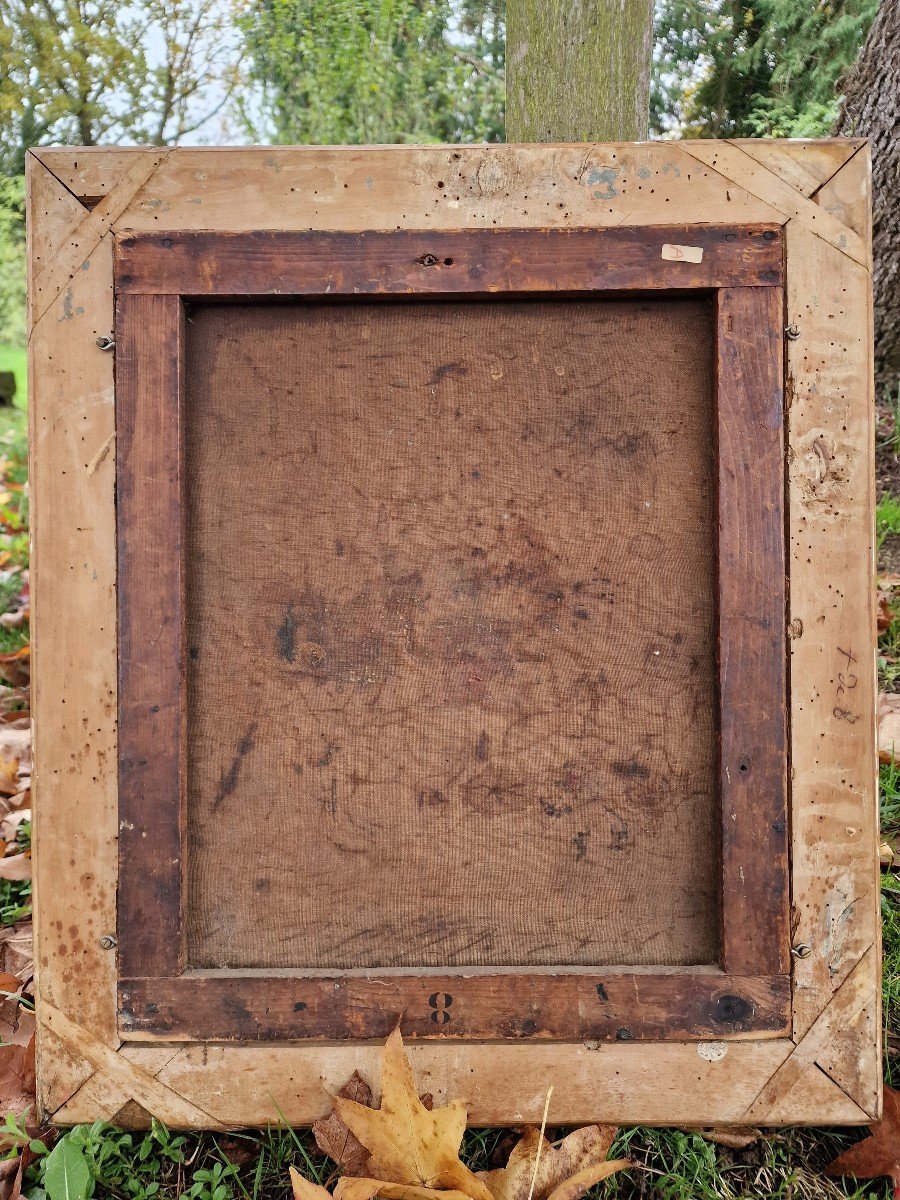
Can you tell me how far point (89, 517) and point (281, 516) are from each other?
1.03 ft

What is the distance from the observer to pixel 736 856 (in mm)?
1277

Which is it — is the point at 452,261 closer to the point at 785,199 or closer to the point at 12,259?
the point at 785,199

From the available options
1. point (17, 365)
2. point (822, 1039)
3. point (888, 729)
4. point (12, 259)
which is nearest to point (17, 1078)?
point (822, 1039)

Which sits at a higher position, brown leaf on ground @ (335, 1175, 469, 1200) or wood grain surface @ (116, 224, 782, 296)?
wood grain surface @ (116, 224, 782, 296)

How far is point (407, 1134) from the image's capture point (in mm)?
1098

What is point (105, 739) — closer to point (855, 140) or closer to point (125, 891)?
point (125, 891)

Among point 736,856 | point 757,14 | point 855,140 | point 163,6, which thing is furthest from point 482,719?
point 757,14

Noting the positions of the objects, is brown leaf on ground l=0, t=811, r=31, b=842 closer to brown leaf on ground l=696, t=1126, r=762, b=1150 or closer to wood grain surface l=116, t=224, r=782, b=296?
wood grain surface l=116, t=224, r=782, b=296

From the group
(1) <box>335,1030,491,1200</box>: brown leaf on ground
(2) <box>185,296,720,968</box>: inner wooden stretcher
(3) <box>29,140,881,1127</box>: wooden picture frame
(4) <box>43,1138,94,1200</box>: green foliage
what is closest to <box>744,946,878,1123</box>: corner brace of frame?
(3) <box>29,140,881,1127</box>: wooden picture frame

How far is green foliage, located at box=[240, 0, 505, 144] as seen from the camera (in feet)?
16.5

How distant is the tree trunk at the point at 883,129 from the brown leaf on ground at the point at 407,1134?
6.88ft

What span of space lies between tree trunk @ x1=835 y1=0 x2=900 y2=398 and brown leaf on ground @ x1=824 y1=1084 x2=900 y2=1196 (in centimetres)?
188

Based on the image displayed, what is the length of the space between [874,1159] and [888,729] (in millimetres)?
905

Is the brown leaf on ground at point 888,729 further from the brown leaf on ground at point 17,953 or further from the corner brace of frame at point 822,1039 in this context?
the brown leaf on ground at point 17,953
